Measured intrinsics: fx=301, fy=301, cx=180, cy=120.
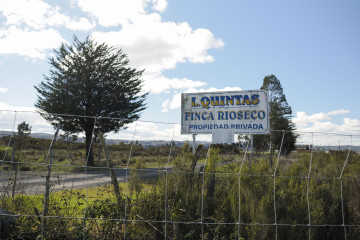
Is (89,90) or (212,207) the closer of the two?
(212,207)

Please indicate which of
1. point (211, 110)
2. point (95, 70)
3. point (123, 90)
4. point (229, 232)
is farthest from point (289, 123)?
point (229, 232)

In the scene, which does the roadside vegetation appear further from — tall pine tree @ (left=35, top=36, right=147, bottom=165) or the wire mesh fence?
tall pine tree @ (left=35, top=36, right=147, bottom=165)

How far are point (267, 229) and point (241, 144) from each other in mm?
1935

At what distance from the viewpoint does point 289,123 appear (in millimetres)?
27750

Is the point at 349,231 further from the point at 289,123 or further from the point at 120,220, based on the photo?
the point at 289,123

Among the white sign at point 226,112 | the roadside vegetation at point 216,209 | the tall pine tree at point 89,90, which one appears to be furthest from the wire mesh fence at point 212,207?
the tall pine tree at point 89,90

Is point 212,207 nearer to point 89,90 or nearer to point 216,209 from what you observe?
point 216,209

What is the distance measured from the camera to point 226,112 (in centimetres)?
682

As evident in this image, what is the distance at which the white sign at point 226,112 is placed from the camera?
6.66m

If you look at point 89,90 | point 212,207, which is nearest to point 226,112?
point 212,207

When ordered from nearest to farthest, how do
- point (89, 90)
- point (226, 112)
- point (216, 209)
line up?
point (216, 209) < point (226, 112) < point (89, 90)

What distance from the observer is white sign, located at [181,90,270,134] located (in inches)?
262

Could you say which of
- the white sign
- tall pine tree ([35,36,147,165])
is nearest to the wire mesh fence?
the white sign

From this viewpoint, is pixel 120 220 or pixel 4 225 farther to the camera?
pixel 4 225
